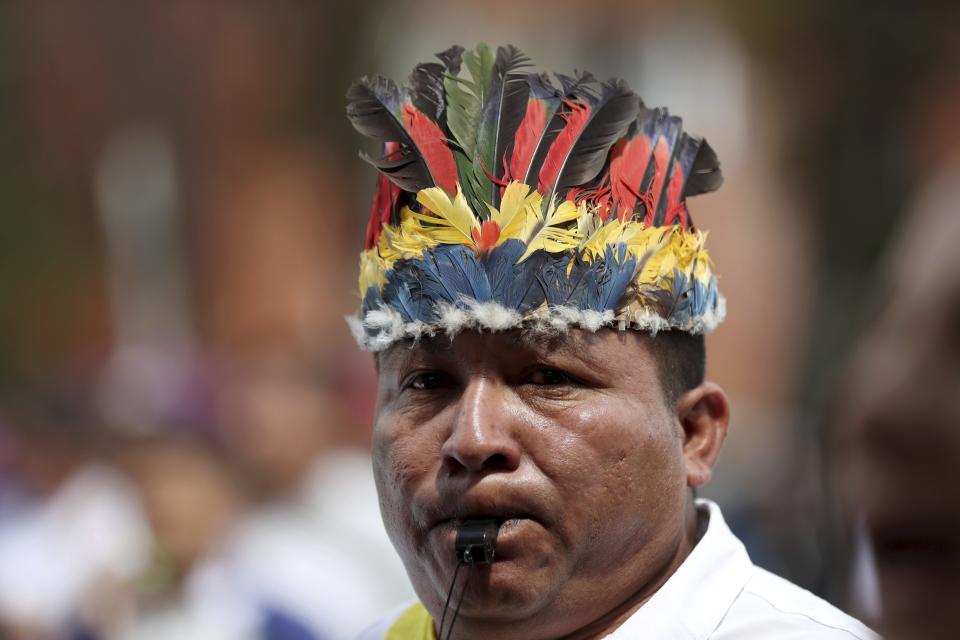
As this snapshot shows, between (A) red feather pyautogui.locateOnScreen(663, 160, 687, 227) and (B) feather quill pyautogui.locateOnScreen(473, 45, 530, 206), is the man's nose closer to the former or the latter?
(B) feather quill pyautogui.locateOnScreen(473, 45, 530, 206)

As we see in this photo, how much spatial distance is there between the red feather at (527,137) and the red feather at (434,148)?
0.47 ft

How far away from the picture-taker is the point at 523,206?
9.37 ft

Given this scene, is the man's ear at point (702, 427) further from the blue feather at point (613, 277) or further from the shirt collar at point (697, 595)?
the blue feather at point (613, 277)

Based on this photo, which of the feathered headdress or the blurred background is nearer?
the feathered headdress

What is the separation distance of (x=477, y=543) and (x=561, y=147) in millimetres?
925

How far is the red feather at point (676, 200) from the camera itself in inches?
119

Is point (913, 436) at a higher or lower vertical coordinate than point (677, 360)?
higher

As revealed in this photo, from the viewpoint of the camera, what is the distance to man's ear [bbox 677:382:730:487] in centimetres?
302

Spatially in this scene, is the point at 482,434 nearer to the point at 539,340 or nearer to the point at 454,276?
the point at 539,340

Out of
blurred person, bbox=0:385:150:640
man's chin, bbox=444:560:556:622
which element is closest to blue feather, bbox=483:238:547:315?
man's chin, bbox=444:560:556:622

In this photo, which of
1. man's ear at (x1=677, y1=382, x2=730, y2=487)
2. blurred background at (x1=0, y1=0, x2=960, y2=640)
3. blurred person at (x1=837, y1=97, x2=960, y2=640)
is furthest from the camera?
blurred background at (x1=0, y1=0, x2=960, y2=640)

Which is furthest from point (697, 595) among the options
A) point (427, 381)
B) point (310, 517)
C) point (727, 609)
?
point (310, 517)

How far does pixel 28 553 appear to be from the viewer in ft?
25.4

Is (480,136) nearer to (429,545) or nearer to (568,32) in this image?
(429,545)
